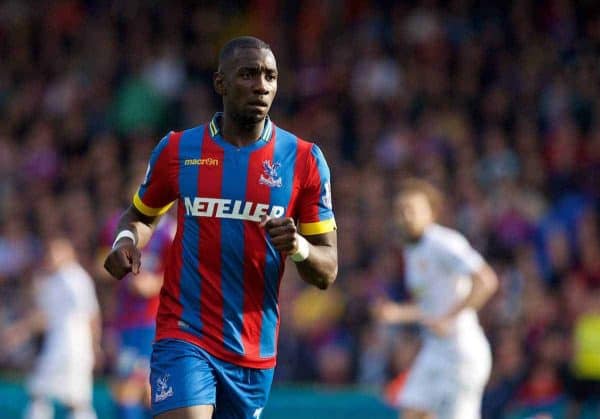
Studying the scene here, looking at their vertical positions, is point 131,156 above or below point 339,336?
above

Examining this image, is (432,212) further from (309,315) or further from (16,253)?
(16,253)

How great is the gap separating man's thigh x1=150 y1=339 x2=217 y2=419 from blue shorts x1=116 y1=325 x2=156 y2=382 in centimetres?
439

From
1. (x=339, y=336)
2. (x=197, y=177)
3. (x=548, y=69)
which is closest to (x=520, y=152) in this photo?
(x=548, y=69)

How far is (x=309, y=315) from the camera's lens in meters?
13.1

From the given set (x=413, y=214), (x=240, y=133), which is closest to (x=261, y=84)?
(x=240, y=133)

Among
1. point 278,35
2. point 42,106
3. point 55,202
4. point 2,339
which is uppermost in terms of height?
point 278,35

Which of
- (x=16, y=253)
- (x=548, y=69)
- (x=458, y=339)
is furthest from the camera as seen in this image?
(x=16, y=253)

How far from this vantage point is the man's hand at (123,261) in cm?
526

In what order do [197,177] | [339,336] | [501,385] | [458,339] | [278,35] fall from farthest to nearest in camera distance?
[278,35] → [339,336] → [501,385] → [458,339] → [197,177]

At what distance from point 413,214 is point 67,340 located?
4.69 meters

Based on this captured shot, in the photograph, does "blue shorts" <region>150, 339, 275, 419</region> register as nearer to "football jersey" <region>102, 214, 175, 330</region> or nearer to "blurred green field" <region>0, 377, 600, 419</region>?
"football jersey" <region>102, 214, 175, 330</region>

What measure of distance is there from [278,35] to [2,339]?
5072mm

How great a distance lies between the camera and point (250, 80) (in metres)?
5.43

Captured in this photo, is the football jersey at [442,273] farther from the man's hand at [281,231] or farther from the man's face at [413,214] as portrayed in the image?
the man's hand at [281,231]
